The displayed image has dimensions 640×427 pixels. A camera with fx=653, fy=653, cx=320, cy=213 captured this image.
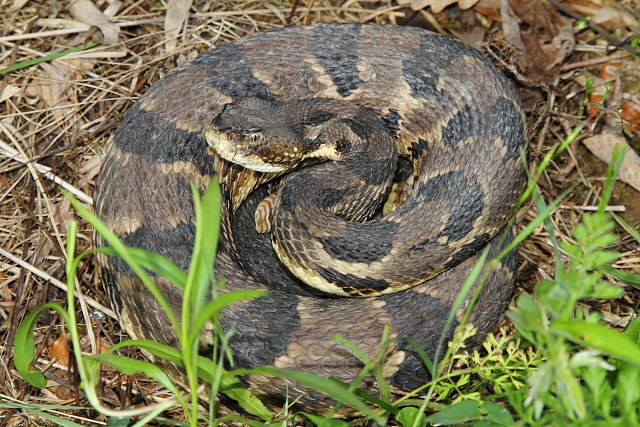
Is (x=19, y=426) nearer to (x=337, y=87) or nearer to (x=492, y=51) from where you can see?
(x=337, y=87)

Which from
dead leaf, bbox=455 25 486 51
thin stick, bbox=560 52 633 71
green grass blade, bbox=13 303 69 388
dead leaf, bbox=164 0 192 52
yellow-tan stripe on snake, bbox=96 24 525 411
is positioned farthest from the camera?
dead leaf, bbox=455 25 486 51

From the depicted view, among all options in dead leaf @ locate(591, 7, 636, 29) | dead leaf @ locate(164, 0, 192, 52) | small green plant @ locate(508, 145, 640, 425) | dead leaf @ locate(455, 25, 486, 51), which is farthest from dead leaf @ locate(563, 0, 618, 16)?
small green plant @ locate(508, 145, 640, 425)

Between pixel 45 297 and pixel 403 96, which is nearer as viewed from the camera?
pixel 45 297

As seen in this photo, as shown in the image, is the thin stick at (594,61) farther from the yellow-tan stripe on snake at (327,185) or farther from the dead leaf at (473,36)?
the yellow-tan stripe on snake at (327,185)

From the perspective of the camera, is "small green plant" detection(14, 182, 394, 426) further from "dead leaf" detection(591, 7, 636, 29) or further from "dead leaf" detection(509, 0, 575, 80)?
"dead leaf" detection(591, 7, 636, 29)

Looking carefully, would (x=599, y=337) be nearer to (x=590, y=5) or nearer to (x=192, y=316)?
(x=192, y=316)

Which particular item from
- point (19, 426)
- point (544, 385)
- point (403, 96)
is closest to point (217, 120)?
point (403, 96)
